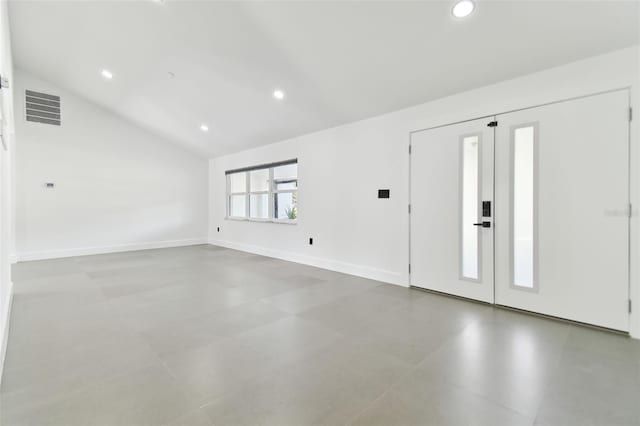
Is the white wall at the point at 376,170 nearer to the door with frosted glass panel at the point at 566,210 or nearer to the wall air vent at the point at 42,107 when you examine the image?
the door with frosted glass panel at the point at 566,210

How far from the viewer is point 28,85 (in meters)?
5.69

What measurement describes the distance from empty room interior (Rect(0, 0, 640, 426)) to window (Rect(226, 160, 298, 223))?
0.55 m

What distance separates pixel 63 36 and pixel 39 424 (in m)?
5.27

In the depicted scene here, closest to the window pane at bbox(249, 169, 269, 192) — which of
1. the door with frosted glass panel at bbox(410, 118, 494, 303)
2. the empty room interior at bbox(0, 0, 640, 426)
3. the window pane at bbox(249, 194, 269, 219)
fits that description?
the window pane at bbox(249, 194, 269, 219)

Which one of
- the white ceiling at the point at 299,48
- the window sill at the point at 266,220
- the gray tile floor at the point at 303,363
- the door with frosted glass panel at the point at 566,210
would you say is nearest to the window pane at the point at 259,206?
the window sill at the point at 266,220

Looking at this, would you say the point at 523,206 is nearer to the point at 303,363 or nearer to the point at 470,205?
the point at 470,205

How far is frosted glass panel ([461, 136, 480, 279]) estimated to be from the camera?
11.0 feet

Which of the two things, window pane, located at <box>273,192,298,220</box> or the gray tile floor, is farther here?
window pane, located at <box>273,192,298,220</box>

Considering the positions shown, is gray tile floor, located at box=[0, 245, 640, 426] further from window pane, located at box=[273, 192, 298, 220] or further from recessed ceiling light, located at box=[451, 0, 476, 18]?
recessed ceiling light, located at box=[451, 0, 476, 18]

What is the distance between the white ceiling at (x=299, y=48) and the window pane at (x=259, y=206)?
1.85 m

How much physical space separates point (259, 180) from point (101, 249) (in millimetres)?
4074

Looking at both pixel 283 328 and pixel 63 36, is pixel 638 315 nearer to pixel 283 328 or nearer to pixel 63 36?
pixel 283 328

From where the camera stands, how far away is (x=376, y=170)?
14.2 feet

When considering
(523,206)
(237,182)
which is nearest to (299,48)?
(523,206)
